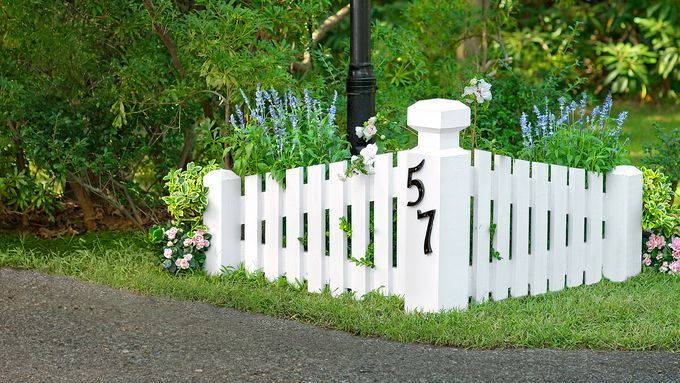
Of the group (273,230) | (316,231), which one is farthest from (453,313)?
(273,230)

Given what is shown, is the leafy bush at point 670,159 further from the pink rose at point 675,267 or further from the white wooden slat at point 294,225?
the white wooden slat at point 294,225

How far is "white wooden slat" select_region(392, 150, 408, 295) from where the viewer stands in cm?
549

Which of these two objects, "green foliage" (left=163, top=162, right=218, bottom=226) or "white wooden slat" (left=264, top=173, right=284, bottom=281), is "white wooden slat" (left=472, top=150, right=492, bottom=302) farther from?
"green foliage" (left=163, top=162, right=218, bottom=226)

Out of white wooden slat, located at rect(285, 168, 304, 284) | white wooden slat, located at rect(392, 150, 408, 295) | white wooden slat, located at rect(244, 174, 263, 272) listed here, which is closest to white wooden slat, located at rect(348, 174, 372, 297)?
white wooden slat, located at rect(392, 150, 408, 295)

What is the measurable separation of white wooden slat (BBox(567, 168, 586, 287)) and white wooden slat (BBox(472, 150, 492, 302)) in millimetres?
553

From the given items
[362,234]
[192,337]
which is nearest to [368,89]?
[362,234]

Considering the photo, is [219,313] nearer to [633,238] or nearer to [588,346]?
[588,346]

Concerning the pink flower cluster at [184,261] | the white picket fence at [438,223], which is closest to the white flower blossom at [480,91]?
the white picket fence at [438,223]

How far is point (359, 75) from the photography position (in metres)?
6.23

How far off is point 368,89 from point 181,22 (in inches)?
53.6

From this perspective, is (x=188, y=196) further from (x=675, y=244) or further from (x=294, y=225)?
(x=675, y=244)

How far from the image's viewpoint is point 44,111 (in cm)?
698

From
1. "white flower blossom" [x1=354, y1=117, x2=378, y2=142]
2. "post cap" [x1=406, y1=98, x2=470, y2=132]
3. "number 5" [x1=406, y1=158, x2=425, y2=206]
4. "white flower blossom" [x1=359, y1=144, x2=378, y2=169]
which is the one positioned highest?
"post cap" [x1=406, y1=98, x2=470, y2=132]

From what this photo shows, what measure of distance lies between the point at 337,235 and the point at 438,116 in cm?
89
